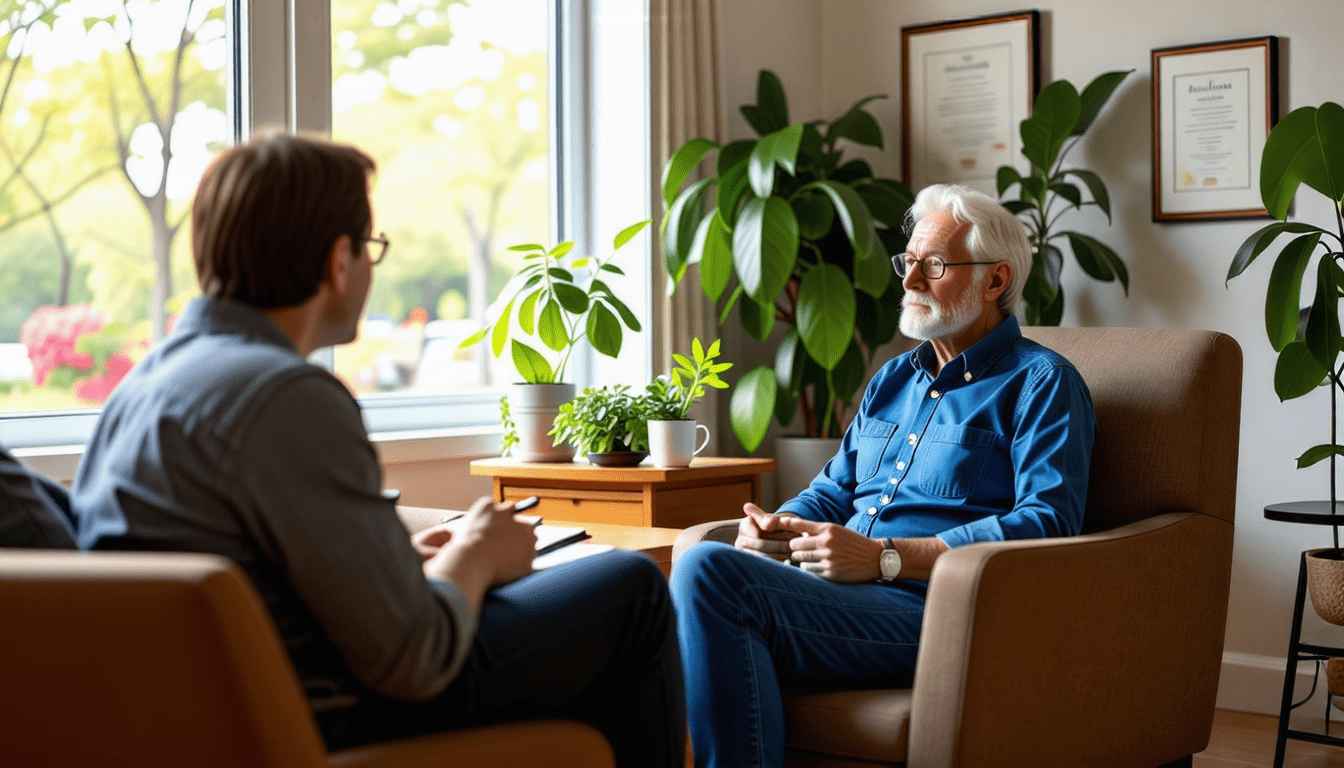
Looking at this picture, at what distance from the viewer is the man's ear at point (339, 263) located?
1258 millimetres

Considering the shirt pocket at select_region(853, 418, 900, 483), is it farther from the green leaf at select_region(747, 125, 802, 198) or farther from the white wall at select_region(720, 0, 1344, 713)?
the white wall at select_region(720, 0, 1344, 713)

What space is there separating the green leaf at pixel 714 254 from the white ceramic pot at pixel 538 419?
47 cm

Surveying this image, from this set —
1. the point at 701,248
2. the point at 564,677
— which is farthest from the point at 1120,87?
the point at 564,677

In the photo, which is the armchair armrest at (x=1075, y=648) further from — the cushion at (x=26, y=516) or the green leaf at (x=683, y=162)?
the green leaf at (x=683, y=162)

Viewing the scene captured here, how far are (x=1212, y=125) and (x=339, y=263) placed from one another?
2.85 m

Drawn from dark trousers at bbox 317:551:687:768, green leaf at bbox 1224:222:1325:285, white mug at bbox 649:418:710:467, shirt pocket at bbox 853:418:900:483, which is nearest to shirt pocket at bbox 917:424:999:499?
shirt pocket at bbox 853:418:900:483

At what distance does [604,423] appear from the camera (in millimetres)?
3074

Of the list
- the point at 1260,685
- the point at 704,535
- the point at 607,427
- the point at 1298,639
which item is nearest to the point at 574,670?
the point at 704,535

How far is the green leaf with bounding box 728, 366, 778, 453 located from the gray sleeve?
2362mm

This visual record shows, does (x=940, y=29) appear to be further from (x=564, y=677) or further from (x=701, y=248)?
(x=564, y=677)

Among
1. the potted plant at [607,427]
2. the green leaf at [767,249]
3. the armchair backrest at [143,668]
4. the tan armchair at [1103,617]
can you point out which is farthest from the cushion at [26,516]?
the green leaf at [767,249]

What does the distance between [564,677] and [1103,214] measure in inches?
107

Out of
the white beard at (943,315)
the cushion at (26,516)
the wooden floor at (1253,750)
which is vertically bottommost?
the wooden floor at (1253,750)

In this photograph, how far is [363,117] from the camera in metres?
3.32
